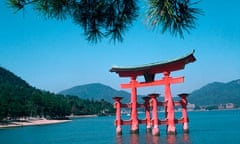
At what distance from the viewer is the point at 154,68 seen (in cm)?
3203

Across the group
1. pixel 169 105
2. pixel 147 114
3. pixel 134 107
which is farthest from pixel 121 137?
pixel 169 105

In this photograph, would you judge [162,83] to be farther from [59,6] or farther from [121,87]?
[59,6]

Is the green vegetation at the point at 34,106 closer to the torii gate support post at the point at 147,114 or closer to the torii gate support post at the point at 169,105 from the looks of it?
the torii gate support post at the point at 147,114

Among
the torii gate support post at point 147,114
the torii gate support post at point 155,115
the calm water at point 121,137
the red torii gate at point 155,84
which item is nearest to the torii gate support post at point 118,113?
the red torii gate at point 155,84

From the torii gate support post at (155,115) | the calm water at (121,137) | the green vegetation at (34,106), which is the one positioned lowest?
the calm water at (121,137)

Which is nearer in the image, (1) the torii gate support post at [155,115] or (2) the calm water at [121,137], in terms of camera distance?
(2) the calm water at [121,137]

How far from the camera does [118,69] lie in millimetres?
33375

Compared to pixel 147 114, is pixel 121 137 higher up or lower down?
lower down

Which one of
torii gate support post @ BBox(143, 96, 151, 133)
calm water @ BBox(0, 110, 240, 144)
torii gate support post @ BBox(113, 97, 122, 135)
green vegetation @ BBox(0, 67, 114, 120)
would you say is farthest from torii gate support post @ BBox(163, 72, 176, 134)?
green vegetation @ BBox(0, 67, 114, 120)

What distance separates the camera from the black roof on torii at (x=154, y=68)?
97.7 ft

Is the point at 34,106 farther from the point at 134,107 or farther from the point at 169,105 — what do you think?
the point at 169,105

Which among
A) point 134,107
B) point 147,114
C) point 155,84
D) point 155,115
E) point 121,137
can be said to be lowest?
point 121,137

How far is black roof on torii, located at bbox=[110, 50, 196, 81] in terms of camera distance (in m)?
29.8

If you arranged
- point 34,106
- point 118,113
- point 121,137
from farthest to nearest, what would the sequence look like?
point 34,106 < point 118,113 < point 121,137
